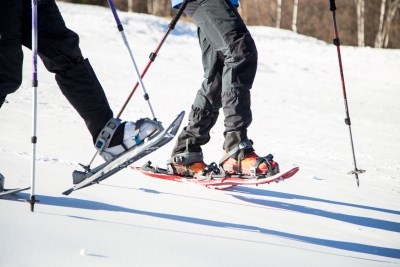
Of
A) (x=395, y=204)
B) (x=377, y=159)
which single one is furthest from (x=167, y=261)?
(x=377, y=159)

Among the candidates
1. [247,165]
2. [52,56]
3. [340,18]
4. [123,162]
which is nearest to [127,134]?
[123,162]

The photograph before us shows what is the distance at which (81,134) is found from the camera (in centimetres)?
470

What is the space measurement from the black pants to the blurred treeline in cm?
2074

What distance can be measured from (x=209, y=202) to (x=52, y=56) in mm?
1333

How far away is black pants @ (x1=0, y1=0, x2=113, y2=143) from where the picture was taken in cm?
238

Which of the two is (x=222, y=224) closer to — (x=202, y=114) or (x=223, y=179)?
(x=223, y=179)

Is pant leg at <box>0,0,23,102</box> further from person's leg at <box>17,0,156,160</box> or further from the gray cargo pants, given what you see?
the gray cargo pants

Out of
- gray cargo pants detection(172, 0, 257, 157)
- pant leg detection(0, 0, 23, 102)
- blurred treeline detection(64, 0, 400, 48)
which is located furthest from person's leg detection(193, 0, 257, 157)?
blurred treeline detection(64, 0, 400, 48)

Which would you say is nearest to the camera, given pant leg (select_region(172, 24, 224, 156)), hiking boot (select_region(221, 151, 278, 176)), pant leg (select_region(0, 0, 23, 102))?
pant leg (select_region(0, 0, 23, 102))

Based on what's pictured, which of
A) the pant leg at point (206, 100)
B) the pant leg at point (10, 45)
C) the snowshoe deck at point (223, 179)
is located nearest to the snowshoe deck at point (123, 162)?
the pant leg at point (10, 45)

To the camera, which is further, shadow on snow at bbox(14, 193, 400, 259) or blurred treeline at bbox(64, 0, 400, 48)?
blurred treeline at bbox(64, 0, 400, 48)

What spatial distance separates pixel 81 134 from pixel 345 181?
2.73 metres

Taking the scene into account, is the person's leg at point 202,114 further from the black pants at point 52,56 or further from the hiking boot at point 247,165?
the black pants at point 52,56

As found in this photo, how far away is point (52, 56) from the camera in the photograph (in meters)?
2.57
